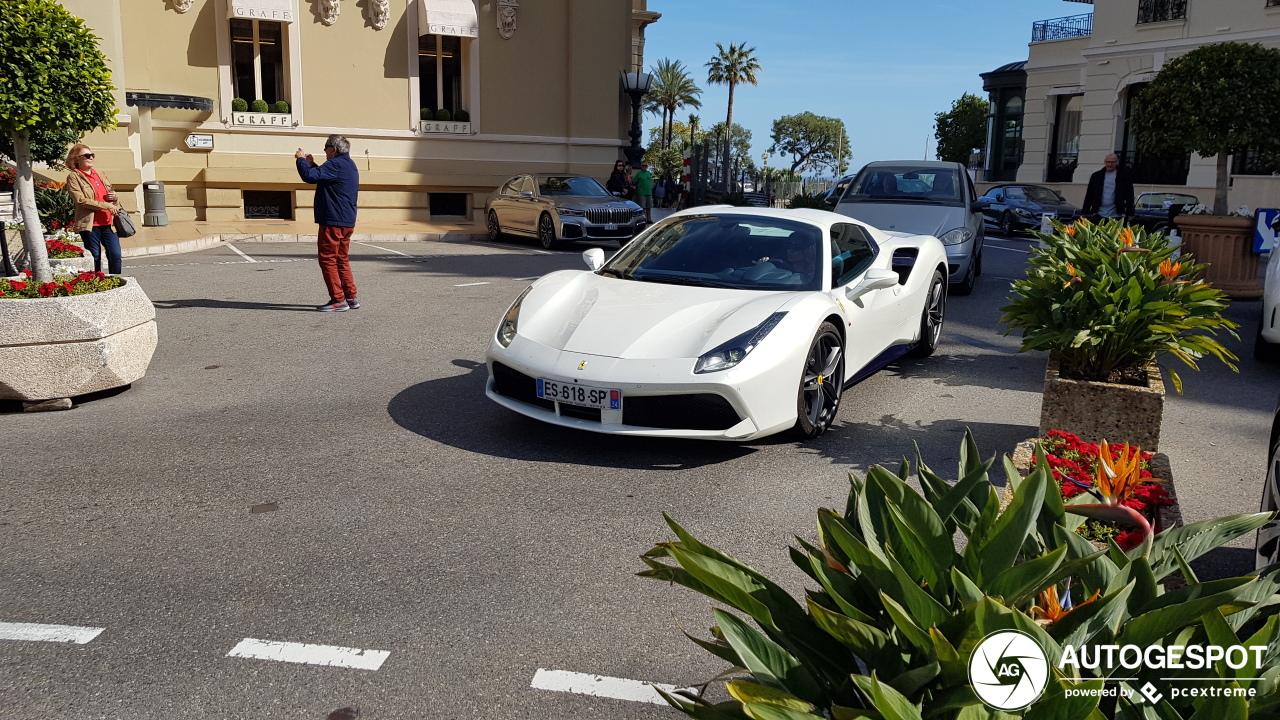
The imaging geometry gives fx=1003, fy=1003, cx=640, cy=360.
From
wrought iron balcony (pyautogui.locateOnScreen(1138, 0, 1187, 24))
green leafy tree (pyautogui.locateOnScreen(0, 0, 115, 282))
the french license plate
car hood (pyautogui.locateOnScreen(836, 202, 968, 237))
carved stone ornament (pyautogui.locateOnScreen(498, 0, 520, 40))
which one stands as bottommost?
the french license plate

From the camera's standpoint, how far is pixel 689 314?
5.84 meters

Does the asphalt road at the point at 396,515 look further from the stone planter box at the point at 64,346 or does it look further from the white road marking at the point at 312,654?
the stone planter box at the point at 64,346

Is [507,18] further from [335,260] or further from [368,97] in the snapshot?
[335,260]

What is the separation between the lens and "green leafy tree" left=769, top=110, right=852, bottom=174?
11994cm

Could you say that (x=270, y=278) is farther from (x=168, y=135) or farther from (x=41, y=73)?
(x=168, y=135)

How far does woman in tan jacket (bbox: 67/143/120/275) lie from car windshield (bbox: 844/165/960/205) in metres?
8.74

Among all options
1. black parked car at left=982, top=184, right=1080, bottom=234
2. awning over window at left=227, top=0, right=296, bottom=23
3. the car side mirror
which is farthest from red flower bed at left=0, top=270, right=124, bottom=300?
black parked car at left=982, top=184, right=1080, bottom=234

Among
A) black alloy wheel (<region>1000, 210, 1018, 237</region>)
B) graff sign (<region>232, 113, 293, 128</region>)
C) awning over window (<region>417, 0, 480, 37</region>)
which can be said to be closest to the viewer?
graff sign (<region>232, 113, 293, 128</region>)

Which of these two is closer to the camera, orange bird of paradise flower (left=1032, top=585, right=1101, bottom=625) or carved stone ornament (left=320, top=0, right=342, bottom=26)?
orange bird of paradise flower (left=1032, top=585, right=1101, bottom=625)

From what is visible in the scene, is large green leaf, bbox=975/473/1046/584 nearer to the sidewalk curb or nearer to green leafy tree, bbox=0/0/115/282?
green leafy tree, bbox=0/0/115/282

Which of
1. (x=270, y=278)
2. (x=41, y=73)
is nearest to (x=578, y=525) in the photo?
(x=41, y=73)

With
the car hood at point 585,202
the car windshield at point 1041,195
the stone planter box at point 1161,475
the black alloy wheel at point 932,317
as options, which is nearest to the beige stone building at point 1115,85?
the car windshield at point 1041,195

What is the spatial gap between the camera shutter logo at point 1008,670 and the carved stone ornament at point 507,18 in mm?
24401

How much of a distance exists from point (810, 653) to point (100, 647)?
2616mm
